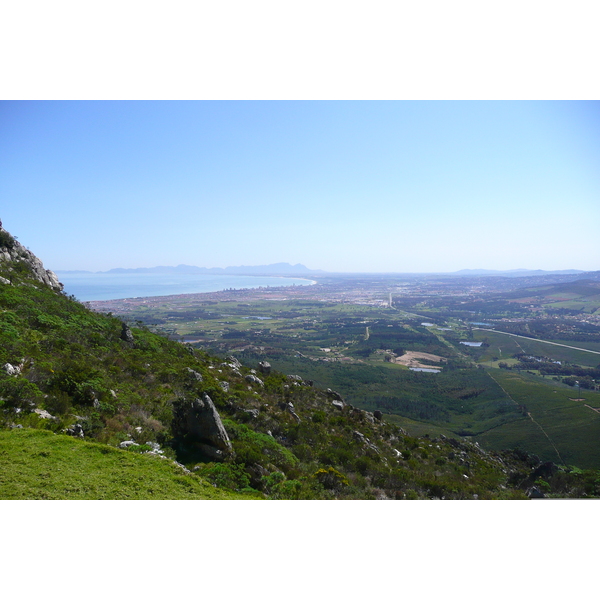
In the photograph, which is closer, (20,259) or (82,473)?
(82,473)

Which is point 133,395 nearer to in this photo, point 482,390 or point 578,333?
point 482,390

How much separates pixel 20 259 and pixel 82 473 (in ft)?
69.7

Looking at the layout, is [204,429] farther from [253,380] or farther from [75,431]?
[253,380]

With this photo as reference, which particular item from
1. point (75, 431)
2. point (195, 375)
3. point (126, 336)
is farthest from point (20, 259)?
point (75, 431)

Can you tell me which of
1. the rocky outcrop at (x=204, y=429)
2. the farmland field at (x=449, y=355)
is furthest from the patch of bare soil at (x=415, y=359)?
the rocky outcrop at (x=204, y=429)

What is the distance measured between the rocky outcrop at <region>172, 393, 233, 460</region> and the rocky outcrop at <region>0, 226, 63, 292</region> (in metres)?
17.5

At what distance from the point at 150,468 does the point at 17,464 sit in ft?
7.70

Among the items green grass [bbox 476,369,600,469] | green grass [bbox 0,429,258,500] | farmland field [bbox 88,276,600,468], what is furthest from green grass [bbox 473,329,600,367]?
green grass [bbox 0,429,258,500]

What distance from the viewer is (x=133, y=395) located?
33.5ft

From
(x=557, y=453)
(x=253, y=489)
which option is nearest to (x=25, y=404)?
(x=253, y=489)

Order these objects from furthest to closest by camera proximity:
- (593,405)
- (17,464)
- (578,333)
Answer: (578,333), (593,405), (17,464)

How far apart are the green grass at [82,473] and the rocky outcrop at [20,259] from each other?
1773cm

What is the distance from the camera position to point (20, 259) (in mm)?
20250

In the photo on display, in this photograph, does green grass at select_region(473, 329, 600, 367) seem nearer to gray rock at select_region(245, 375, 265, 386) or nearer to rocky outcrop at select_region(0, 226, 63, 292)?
gray rock at select_region(245, 375, 265, 386)
